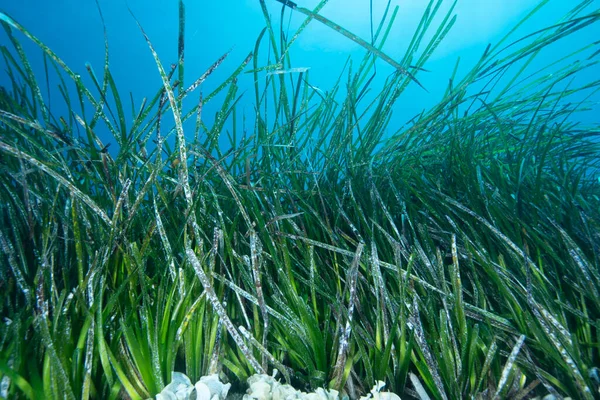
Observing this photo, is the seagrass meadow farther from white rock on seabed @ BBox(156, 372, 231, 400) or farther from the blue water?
the blue water

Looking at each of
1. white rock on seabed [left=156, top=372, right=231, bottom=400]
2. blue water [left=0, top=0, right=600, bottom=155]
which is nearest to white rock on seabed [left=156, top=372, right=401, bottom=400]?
white rock on seabed [left=156, top=372, right=231, bottom=400]

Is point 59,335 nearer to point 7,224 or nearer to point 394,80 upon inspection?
point 7,224

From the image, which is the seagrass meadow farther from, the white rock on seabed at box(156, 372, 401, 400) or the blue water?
the blue water

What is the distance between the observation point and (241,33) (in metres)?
49.0

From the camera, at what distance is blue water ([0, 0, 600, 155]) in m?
41.4

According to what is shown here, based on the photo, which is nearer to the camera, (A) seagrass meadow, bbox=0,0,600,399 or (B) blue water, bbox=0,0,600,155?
(A) seagrass meadow, bbox=0,0,600,399

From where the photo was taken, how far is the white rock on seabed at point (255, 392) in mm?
598

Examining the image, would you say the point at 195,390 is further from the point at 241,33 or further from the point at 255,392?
the point at 241,33

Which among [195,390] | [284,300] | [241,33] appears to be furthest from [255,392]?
[241,33]

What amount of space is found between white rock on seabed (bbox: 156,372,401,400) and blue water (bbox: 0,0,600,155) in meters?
41.5

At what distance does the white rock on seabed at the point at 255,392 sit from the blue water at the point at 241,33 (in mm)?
41523

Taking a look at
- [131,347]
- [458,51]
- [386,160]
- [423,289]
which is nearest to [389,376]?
[423,289]

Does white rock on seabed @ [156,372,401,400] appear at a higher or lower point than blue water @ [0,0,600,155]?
lower

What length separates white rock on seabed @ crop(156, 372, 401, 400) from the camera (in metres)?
0.60
